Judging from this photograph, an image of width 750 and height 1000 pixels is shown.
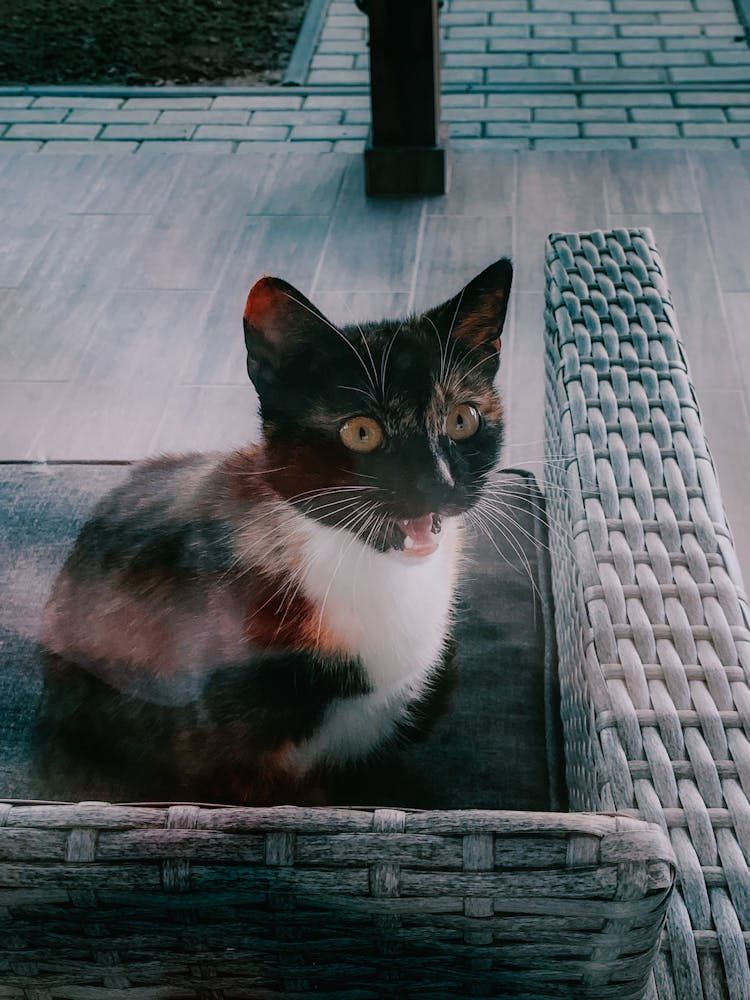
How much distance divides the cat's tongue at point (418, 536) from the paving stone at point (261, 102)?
1434mm

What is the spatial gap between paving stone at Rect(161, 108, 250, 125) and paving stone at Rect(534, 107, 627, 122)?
2.03 feet

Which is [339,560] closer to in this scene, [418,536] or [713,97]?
[418,536]

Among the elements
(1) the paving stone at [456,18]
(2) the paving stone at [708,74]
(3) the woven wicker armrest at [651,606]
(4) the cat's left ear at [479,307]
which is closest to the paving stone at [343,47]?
(1) the paving stone at [456,18]

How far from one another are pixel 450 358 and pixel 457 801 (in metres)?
0.36

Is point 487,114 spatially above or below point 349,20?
below

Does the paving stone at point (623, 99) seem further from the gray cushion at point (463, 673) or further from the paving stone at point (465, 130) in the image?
the gray cushion at point (463, 673)

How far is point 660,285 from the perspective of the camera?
1217 millimetres

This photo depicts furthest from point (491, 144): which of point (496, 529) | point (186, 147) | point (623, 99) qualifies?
point (496, 529)

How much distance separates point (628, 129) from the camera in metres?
2.04

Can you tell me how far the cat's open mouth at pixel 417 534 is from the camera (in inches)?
29.8

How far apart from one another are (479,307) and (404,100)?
165cm

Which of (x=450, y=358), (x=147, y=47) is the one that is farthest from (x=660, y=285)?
(x=147, y=47)

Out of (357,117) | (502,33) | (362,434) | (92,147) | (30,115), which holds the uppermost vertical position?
(362,434)

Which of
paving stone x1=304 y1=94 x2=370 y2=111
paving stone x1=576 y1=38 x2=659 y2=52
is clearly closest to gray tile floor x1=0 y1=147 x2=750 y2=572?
paving stone x1=304 y1=94 x2=370 y2=111
